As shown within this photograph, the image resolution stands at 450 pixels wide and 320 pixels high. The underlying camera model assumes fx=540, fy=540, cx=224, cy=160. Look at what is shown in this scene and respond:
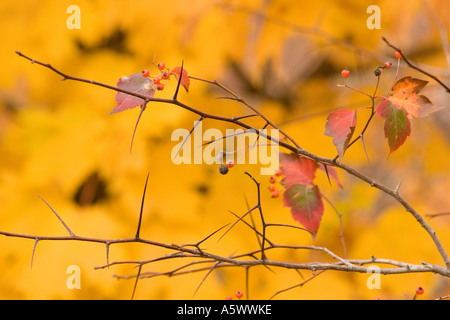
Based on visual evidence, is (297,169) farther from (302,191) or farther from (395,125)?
(395,125)

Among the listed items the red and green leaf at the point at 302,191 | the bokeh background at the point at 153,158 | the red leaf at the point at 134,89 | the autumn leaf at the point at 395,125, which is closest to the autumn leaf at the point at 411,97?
the autumn leaf at the point at 395,125

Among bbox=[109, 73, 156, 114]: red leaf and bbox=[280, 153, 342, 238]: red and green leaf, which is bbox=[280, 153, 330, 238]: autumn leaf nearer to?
bbox=[280, 153, 342, 238]: red and green leaf

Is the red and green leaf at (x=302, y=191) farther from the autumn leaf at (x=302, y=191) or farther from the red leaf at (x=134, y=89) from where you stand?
the red leaf at (x=134, y=89)

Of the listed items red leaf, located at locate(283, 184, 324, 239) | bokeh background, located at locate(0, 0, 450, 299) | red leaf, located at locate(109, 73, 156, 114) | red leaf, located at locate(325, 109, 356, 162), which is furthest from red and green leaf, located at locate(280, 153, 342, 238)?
bokeh background, located at locate(0, 0, 450, 299)
